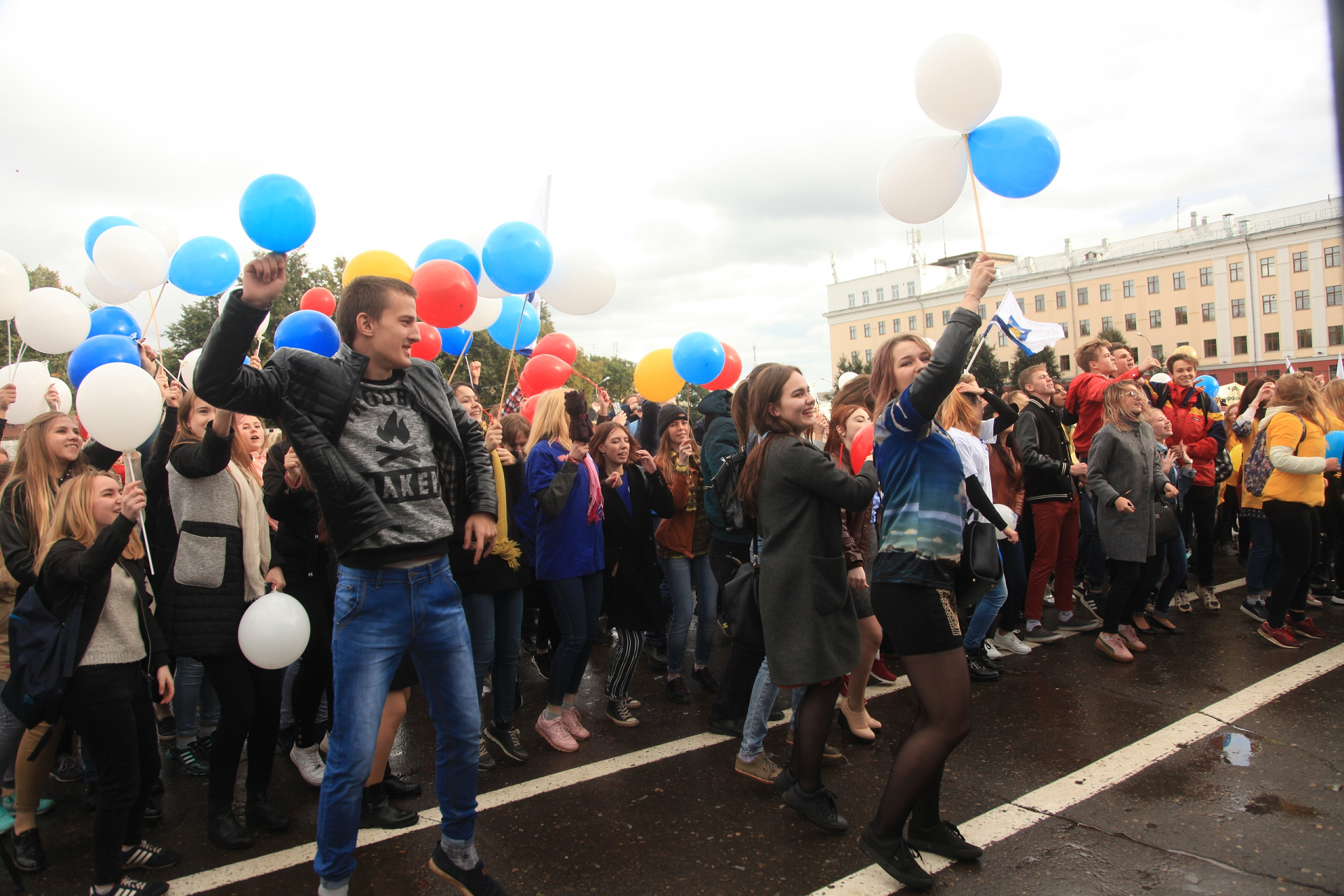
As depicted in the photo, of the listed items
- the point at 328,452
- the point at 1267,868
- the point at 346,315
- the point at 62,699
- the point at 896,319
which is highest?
the point at 896,319

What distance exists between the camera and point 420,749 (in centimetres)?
435

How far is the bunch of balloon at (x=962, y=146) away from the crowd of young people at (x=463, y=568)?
90 cm

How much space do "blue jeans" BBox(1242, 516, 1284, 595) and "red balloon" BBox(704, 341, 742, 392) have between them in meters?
4.26

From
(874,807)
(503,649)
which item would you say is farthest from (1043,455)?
(503,649)

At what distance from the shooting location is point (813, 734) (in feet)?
10.8

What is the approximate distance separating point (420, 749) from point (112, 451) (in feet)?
7.30

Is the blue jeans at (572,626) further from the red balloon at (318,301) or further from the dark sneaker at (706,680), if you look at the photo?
the red balloon at (318,301)

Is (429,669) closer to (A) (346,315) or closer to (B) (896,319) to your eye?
(A) (346,315)

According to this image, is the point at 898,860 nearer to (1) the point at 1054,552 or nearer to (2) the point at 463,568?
(2) the point at 463,568

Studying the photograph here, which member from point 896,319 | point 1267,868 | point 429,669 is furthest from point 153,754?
point 896,319

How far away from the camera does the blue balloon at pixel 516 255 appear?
4.89 metres

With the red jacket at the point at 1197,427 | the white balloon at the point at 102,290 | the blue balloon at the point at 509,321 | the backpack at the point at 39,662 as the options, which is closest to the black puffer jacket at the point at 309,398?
the backpack at the point at 39,662

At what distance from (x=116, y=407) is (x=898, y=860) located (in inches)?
145

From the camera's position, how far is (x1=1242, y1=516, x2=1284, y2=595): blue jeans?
19.7 ft
